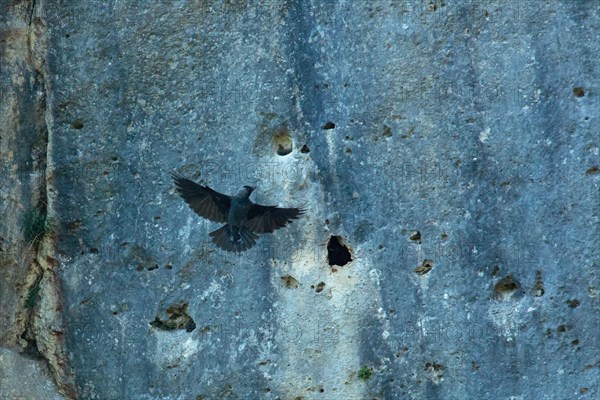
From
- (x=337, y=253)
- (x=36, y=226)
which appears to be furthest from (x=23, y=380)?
(x=337, y=253)

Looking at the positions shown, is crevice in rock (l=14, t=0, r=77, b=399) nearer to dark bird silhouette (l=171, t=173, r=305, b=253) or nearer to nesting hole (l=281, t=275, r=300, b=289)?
dark bird silhouette (l=171, t=173, r=305, b=253)

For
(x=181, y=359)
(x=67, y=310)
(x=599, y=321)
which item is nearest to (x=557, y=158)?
(x=599, y=321)

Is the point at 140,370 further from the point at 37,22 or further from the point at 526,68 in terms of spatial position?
the point at 526,68

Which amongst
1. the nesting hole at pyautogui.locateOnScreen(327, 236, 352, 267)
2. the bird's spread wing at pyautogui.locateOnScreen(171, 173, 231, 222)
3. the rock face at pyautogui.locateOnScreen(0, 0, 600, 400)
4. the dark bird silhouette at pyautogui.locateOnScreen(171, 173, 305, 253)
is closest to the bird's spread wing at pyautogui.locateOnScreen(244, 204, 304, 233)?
the dark bird silhouette at pyautogui.locateOnScreen(171, 173, 305, 253)

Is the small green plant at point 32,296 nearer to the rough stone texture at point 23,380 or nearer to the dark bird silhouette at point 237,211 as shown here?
the rough stone texture at point 23,380

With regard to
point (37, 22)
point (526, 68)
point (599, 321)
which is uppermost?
point (526, 68)

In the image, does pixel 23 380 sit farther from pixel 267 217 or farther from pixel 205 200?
pixel 267 217

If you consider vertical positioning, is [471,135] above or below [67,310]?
above
